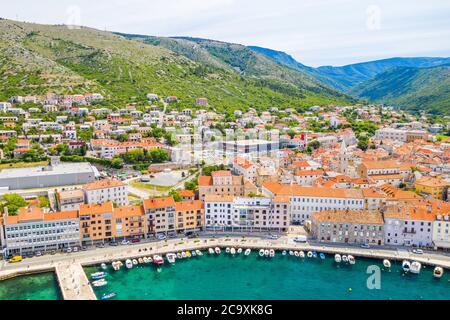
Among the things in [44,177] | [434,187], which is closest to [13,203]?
[44,177]

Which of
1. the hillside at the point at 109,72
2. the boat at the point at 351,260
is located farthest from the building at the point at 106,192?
the hillside at the point at 109,72

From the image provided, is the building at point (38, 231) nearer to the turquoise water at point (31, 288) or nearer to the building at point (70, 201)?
the turquoise water at point (31, 288)

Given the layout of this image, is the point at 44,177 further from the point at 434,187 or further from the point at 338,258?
the point at 434,187

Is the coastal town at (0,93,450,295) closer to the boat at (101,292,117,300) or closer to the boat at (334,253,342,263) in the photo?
the boat at (334,253,342,263)

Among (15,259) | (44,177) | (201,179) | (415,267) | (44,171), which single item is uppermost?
(44,171)

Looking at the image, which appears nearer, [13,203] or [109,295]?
[109,295]
